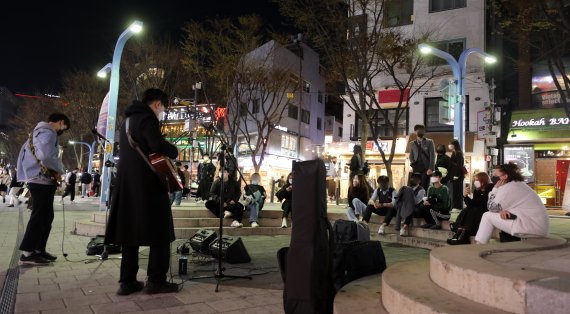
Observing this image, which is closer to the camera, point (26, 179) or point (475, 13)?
point (26, 179)

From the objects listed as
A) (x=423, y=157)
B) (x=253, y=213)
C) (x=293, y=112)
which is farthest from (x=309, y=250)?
(x=293, y=112)

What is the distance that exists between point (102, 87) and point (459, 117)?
2402 centimetres

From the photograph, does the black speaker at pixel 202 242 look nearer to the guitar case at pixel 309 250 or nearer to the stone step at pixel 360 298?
the stone step at pixel 360 298

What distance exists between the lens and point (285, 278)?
336 centimetres

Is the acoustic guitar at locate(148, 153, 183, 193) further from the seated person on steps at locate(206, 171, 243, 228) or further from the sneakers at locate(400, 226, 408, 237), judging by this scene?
the sneakers at locate(400, 226, 408, 237)

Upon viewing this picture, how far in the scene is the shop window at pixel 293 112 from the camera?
31919mm

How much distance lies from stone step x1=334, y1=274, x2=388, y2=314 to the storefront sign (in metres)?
19.1

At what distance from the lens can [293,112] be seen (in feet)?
107

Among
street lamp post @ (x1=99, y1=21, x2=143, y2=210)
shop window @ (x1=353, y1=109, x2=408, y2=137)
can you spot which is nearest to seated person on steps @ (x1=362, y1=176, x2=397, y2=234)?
street lamp post @ (x1=99, y1=21, x2=143, y2=210)

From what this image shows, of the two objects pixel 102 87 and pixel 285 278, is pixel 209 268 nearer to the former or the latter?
pixel 285 278

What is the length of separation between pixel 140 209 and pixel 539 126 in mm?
21036

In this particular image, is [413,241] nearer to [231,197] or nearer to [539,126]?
[231,197]

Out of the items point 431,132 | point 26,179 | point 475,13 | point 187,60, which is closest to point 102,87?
point 187,60

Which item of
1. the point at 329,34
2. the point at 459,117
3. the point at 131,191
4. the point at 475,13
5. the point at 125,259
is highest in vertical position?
the point at 475,13
